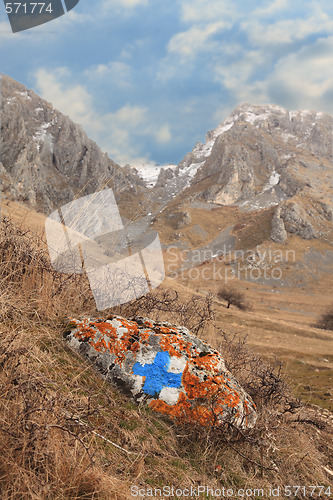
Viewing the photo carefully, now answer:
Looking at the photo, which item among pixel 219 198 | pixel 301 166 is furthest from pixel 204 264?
pixel 301 166

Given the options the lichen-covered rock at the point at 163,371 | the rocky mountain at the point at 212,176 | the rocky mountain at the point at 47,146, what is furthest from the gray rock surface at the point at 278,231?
the lichen-covered rock at the point at 163,371

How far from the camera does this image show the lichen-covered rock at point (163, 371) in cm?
259

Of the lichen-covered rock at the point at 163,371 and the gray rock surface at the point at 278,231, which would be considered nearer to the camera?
the lichen-covered rock at the point at 163,371

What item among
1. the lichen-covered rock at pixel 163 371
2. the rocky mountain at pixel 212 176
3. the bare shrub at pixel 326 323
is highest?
the lichen-covered rock at pixel 163 371

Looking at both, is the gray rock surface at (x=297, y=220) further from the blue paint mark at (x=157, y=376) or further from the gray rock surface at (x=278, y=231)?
the blue paint mark at (x=157, y=376)

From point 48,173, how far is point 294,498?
164472 millimetres

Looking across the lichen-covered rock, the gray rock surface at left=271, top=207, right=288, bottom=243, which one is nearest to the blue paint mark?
the lichen-covered rock

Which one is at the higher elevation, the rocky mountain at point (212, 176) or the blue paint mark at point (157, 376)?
the blue paint mark at point (157, 376)

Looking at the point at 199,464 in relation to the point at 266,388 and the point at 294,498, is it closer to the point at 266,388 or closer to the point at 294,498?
the point at 294,498

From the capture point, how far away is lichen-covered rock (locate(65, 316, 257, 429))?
2590 mm

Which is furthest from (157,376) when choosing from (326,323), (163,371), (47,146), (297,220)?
(47,146)

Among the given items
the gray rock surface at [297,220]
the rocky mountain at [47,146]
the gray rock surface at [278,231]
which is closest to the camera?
the gray rock surface at [278,231]

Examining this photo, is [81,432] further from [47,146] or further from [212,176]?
[212,176]

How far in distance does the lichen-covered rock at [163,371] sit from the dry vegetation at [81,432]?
112 millimetres
